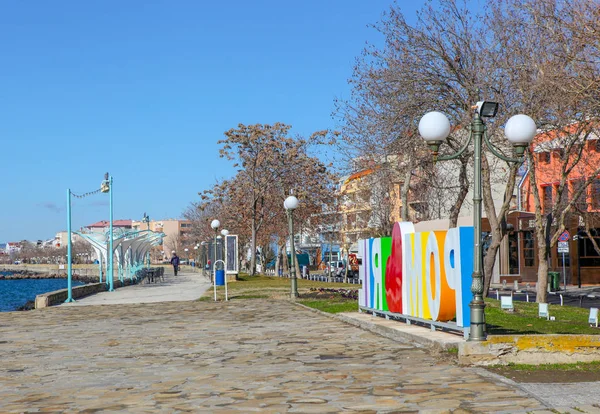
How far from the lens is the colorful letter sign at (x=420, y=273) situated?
11.9m

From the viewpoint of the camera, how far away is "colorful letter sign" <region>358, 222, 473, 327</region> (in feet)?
39.1

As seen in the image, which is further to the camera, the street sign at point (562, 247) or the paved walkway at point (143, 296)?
the street sign at point (562, 247)

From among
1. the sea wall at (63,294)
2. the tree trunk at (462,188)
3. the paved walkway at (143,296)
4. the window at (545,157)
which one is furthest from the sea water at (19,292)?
the window at (545,157)

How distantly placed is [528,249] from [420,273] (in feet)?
128

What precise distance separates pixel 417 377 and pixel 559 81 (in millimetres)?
10425

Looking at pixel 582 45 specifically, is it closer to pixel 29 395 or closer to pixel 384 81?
pixel 384 81

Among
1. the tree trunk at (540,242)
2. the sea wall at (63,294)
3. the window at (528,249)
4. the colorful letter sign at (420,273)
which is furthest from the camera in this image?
the window at (528,249)

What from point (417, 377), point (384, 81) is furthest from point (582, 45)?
point (417, 377)

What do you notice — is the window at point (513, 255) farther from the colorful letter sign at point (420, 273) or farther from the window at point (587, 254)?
the colorful letter sign at point (420, 273)

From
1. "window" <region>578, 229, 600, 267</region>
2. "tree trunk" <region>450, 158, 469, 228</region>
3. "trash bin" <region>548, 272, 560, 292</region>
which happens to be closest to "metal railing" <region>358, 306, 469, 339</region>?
"tree trunk" <region>450, 158, 469, 228</region>

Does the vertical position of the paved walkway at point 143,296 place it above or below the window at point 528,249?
below

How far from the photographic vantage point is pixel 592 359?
404 inches

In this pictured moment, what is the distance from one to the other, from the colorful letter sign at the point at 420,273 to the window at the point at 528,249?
1374 inches

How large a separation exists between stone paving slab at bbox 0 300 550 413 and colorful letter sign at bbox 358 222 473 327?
866 mm
